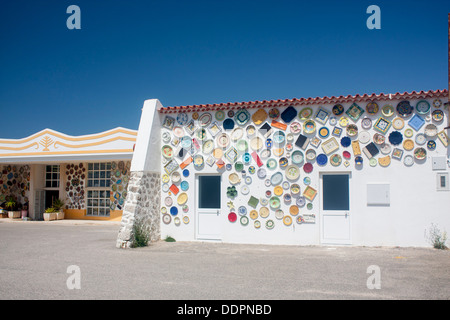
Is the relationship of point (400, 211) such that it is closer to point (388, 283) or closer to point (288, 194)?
point (288, 194)

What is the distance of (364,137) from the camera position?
940 centimetres

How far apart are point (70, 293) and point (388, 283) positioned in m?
4.89

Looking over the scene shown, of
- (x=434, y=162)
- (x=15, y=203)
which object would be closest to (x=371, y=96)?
(x=434, y=162)

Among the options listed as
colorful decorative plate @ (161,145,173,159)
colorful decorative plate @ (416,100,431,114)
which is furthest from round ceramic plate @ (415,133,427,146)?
colorful decorative plate @ (161,145,173,159)

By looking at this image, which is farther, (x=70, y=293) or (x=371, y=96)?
(x=371, y=96)

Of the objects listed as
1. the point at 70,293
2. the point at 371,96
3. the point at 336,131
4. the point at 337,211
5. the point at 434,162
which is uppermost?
the point at 371,96

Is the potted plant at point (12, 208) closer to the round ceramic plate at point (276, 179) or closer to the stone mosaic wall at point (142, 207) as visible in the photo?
the stone mosaic wall at point (142, 207)

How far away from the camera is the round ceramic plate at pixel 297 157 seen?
976cm

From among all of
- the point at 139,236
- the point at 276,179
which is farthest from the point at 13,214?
the point at 276,179

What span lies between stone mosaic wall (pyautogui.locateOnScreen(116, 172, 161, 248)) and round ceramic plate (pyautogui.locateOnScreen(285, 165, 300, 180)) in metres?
3.72

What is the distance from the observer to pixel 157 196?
10805 millimetres

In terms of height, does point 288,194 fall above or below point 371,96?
below

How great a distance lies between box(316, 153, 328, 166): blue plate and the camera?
9602 millimetres

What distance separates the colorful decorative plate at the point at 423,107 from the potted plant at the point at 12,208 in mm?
18971
